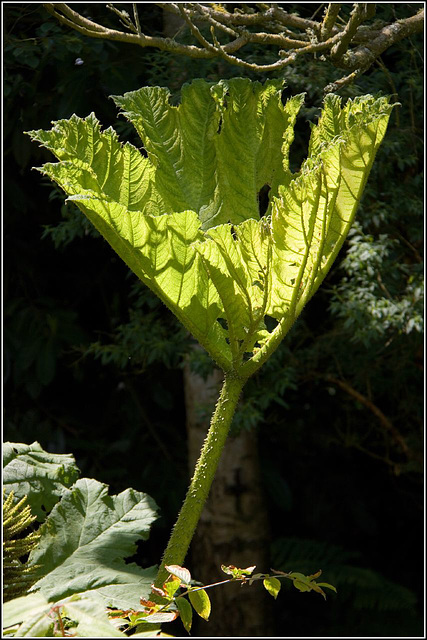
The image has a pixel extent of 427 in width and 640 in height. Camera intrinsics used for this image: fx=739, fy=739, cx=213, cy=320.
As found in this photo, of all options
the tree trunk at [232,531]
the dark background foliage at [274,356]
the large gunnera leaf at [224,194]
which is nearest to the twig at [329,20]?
the large gunnera leaf at [224,194]

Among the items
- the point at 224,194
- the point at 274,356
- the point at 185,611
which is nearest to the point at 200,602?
the point at 185,611

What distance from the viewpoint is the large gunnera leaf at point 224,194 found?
0.83m

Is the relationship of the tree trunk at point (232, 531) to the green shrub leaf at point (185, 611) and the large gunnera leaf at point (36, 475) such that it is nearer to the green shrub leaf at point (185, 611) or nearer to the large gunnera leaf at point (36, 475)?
the large gunnera leaf at point (36, 475)

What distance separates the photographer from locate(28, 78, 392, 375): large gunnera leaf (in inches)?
32.7

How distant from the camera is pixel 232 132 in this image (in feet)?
3.26

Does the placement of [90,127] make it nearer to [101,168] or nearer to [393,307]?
[101,168]

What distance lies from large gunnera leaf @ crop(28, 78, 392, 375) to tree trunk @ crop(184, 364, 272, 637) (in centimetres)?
156

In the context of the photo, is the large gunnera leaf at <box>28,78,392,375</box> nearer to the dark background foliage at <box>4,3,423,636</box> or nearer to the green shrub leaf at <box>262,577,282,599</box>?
the green shrub leaf at <box>262,577,282,599</box>

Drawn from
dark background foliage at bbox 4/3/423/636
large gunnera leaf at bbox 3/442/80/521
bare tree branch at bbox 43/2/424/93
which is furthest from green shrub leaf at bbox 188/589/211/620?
dark background foliage at bbox 4/3/423/636

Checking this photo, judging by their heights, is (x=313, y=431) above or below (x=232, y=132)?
below

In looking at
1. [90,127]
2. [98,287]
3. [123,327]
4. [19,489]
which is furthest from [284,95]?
[19,489]

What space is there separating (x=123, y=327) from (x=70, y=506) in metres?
1.52

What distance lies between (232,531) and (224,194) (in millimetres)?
1807

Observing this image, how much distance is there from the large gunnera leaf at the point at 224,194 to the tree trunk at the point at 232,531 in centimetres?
156
